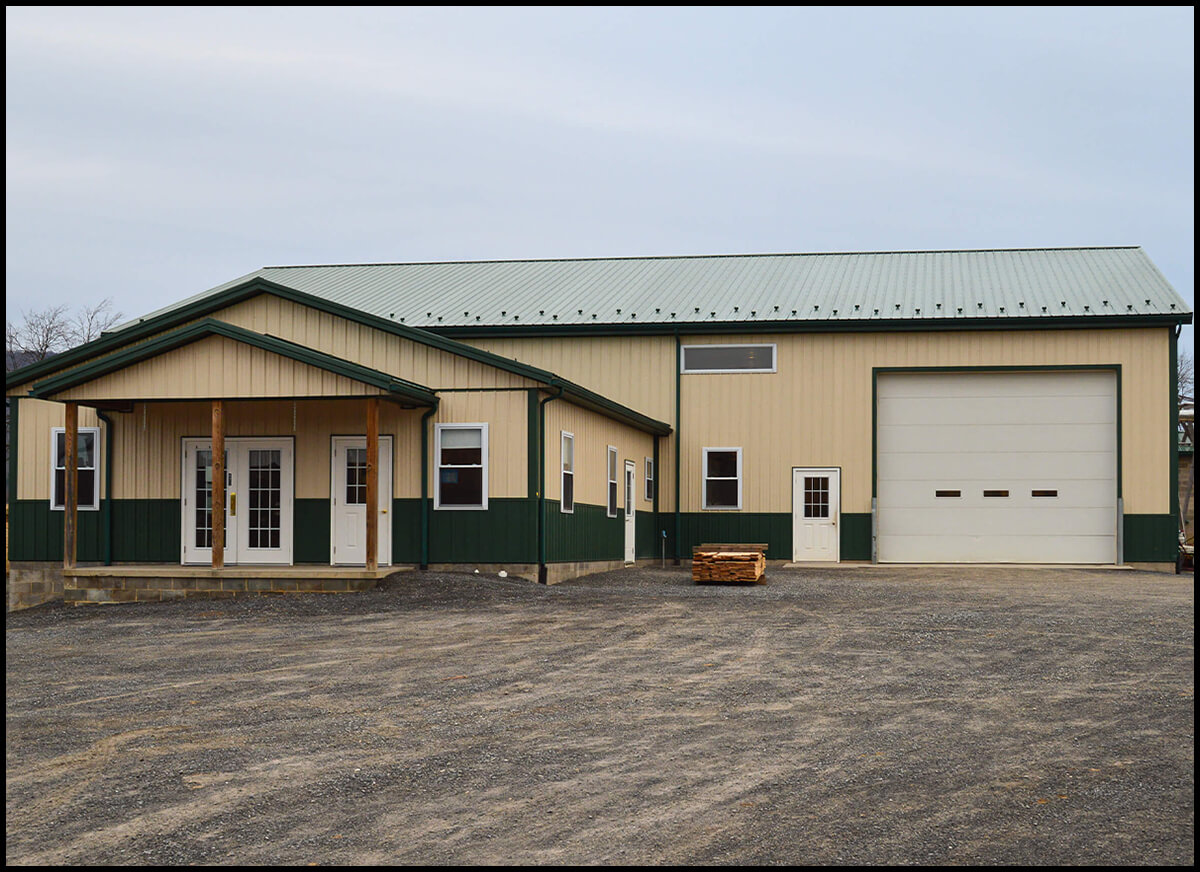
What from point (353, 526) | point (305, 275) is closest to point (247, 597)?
point (353, 526)

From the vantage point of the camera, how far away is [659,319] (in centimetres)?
2564

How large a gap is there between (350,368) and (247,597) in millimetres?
3501

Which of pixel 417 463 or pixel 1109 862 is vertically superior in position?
pixel 417 463

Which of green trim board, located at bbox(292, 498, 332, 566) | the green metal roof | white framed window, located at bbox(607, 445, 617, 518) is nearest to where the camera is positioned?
green trim board, located at bbox(292, 498, 332, 566)

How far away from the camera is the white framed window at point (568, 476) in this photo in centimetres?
1961

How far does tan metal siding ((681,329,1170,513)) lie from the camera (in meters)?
24.4

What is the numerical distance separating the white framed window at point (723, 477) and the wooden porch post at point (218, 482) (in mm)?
10832

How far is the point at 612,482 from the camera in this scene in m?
22.7

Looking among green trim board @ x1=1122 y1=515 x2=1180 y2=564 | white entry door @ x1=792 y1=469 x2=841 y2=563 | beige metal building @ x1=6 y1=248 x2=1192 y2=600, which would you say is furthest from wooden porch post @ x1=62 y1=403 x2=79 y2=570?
green trim board @ x1=1122 y1=515 x2=1180 y2=564

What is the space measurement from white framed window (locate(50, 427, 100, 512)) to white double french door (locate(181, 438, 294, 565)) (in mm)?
1617

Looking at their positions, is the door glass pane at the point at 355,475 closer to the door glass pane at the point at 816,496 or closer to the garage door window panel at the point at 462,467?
the garage door window panel at the point at 462,467

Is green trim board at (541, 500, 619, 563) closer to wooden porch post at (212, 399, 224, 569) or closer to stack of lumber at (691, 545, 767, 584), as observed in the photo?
stack of lumber at (691, 545, 767, 584)

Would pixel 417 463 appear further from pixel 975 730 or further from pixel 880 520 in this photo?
pixel 975 730

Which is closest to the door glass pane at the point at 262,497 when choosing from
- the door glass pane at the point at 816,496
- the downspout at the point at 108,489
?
the downspout at the point at 108,489
